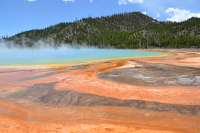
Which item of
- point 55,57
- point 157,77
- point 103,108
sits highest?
point 55,57

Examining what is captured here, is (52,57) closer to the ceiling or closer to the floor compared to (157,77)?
closer to the ceiling

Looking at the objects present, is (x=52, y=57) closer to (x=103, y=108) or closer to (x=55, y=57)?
(x=55, y=57)

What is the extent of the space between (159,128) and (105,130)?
4.83 ft

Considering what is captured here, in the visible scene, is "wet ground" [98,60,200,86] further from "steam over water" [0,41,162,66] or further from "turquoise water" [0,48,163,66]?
"turquoise water" [0,48,163,66]

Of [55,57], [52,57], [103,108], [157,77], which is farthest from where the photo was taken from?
[52,57]

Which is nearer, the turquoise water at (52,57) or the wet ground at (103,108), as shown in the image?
the wet ground at (103,108)

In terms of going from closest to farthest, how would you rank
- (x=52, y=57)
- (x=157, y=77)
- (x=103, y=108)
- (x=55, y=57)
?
1. (x=103, y=108)
2. (x=157, y=77)
3. (x=55, y=57)
4. (x=52, y=57)

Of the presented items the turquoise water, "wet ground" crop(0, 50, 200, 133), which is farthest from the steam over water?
"wet ground" crop(0, 50, 200, 133)

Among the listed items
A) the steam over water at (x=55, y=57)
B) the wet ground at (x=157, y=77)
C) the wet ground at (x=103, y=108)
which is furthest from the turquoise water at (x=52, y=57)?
the wet ground at (x=103, y=108)

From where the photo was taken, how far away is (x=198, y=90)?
294 inches

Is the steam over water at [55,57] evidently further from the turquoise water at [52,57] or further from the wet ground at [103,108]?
the wet ground at [103,108]

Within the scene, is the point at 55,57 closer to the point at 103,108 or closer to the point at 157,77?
the point at 157,77

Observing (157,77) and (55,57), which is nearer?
(157,77)

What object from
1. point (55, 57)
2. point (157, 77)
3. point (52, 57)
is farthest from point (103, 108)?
point (52, 57)
